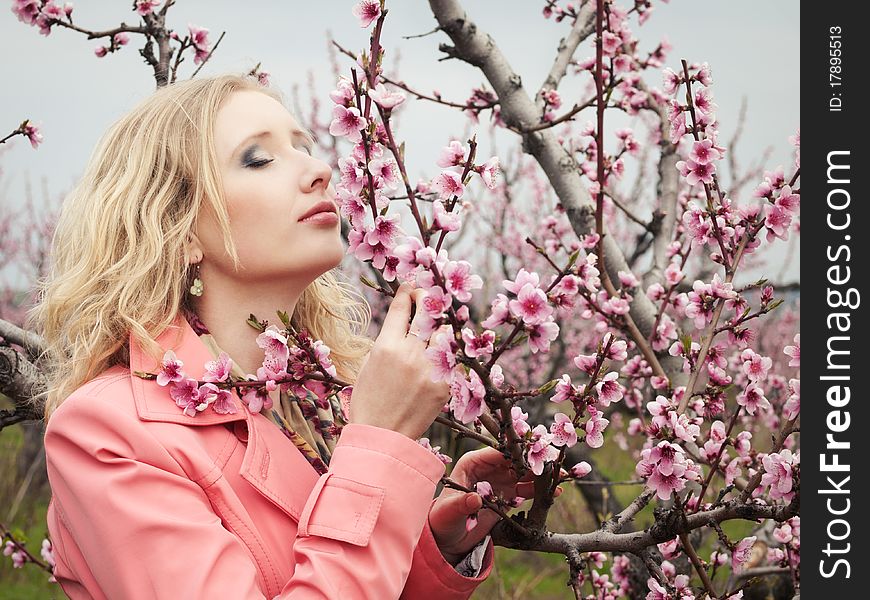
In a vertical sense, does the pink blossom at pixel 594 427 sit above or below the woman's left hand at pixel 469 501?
above

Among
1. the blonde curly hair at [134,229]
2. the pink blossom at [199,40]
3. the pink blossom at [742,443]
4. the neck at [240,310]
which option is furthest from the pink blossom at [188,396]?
the pink blossom at [199,40]

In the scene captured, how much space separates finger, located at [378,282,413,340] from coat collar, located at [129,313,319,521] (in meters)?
0.39

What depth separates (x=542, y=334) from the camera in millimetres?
1167

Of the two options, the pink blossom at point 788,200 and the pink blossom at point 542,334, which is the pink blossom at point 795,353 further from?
the pink blossom at point 542,334

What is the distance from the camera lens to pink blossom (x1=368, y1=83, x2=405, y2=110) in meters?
1.26

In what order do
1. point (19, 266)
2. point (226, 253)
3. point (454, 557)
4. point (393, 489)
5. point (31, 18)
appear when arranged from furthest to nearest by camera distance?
1. point (19, 266)
2. point (31, 18)
3. point (454, 557)
4. point (226, 253)
5. point (393, 489)

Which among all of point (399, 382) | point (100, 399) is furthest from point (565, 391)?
point (100, 399)

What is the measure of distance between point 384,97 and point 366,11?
21 cm

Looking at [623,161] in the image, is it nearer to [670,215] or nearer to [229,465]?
[670,215]

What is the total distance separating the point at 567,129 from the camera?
15.8 feet

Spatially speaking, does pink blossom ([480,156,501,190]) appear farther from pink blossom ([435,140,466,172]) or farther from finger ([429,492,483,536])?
finger ([429,492,483,536])

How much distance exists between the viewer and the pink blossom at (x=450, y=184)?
1276 millimetres

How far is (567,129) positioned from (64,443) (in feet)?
13.0
